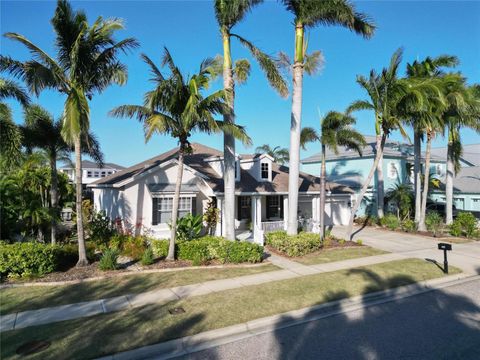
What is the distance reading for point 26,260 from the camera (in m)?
10.1

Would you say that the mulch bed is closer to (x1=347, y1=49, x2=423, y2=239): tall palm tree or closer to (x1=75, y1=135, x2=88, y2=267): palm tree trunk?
(x1=347, y1=49, x2=423, y2=239): tall palm tree

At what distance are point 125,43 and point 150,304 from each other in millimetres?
8773

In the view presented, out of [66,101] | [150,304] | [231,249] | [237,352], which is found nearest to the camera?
[237,352]

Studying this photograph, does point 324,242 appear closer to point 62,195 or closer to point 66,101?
point 66,101

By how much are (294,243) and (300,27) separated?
9.69 m

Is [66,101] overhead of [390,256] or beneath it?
overhead

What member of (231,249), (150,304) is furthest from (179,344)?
(231,249)

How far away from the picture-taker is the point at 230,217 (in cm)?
1346

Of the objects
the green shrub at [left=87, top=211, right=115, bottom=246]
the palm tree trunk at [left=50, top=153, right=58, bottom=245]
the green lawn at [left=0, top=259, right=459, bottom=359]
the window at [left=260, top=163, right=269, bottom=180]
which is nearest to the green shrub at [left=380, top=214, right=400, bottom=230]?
the window at [left=260, top=163, right=269, bottom=180]

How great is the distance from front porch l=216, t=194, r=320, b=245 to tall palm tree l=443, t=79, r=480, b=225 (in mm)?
9396

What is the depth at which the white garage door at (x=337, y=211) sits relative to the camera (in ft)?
79.5

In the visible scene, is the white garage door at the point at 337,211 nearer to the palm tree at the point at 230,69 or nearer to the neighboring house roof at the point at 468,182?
the neighboring house roof at the point at 468,182

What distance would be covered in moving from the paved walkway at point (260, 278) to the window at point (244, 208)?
6.72 meters

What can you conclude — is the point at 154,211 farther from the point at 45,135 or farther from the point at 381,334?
the point at 381,334
